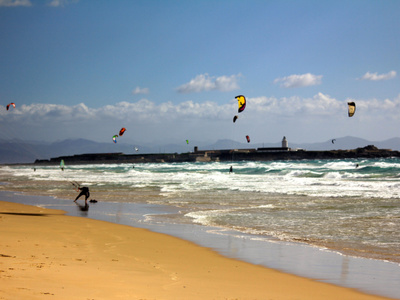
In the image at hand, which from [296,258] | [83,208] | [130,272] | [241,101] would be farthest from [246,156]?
[130,272]

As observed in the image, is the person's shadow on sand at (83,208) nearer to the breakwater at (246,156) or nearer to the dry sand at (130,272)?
the dry sand at (130,272)

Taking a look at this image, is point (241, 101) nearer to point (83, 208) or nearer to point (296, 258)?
point (83, 208)

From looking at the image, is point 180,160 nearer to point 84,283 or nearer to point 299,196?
point 299,196

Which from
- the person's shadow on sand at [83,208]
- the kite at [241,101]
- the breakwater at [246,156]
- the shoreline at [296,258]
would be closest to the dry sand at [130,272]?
the shoreline at [296,258]

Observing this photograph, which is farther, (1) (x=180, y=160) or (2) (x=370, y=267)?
(1) (x=180, y=160)

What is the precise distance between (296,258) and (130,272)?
2619mm

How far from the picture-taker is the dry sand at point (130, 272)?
4730 millimetres

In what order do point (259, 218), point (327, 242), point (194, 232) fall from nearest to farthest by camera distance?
point (327, 242) < point (194, 232) < point (259, 218)

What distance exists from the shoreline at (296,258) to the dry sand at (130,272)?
0.29m

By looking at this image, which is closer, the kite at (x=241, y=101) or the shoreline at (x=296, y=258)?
the shoreline at (x=296, y=258)

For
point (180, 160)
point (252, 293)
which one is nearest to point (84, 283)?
point (252, 293)

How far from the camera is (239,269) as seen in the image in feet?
20.6

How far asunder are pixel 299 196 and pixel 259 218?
20.9 feet

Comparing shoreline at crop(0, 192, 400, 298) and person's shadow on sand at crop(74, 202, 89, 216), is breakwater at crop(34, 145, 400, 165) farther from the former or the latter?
shoreline at crop(0, 192, 400, 298)
